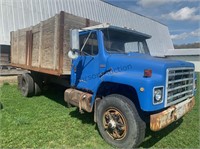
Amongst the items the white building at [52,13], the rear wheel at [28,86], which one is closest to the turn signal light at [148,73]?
the rear wheel at [28,86]

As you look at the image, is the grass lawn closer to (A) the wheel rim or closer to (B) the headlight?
(A) the wheel rim

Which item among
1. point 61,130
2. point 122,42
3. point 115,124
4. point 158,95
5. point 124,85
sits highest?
point 122,42

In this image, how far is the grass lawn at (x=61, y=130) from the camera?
3865 mm

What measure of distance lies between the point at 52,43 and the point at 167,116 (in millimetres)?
3697

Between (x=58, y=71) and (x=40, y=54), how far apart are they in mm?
1475

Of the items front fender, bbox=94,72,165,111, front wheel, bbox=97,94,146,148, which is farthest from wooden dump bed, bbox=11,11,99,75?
front fender, bbox=94,72,165,111

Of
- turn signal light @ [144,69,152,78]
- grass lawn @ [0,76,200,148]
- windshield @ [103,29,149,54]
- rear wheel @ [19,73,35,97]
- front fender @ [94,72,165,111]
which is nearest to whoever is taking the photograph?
front fender @ [94,72,165,111]

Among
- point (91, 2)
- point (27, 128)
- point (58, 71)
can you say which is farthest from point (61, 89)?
point (91, 2)

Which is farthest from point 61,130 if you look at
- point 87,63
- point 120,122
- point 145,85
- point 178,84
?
point 178,84

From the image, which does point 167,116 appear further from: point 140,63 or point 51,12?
point 51,12

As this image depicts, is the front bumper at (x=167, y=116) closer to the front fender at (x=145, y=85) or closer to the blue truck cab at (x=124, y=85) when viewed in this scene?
the blue truck cab at (x=124, y=85)

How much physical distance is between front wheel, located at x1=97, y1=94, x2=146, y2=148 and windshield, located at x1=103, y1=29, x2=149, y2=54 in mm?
1259

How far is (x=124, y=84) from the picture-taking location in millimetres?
3508

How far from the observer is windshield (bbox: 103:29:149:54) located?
173 inches
